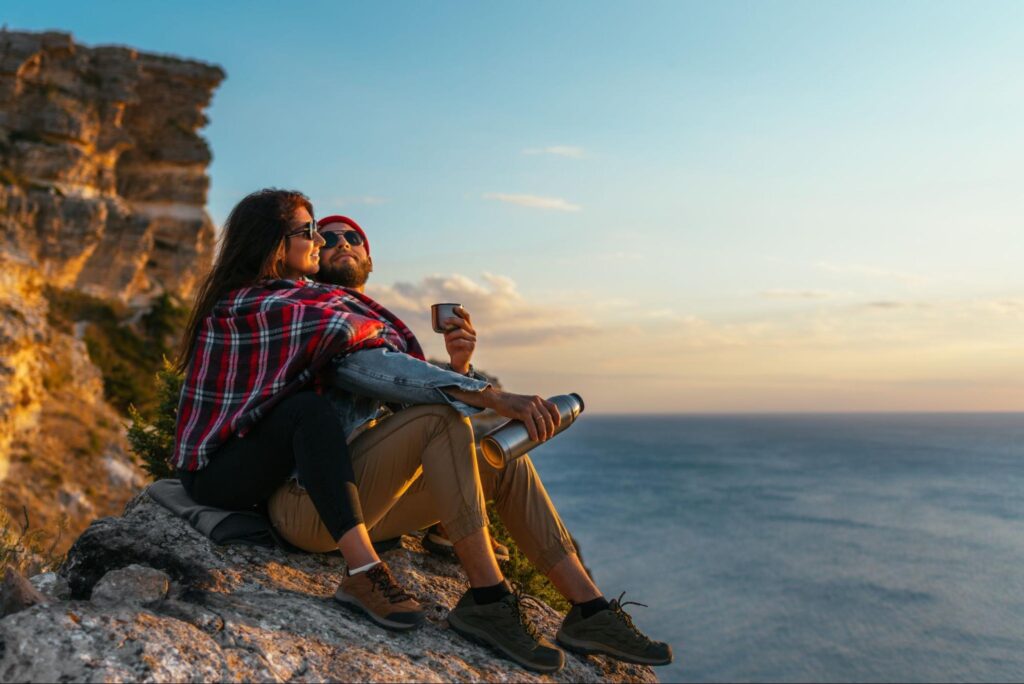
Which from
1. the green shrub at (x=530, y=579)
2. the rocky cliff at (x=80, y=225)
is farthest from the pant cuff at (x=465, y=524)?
the rocky cliff at (x=80, y=225)

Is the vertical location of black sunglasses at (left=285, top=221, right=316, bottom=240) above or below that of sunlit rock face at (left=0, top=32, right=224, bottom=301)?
below

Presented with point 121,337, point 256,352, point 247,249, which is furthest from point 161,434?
point 121,337

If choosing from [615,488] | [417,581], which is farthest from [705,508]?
[417,581]

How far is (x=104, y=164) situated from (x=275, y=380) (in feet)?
125

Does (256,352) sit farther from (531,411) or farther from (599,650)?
(599,650)

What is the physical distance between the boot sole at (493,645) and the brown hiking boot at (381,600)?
0.21m

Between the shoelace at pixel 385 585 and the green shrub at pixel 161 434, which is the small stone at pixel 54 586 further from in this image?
the green shrub at pixel 161 434

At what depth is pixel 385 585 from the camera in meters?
3.56

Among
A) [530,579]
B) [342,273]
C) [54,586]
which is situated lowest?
[530,579]

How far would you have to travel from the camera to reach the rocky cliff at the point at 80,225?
73.2 ft

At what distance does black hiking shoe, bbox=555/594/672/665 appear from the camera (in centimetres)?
382

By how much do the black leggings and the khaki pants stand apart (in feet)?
0.62

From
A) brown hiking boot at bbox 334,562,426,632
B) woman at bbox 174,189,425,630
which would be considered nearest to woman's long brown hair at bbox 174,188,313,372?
woman at bbox 174,189,425,630

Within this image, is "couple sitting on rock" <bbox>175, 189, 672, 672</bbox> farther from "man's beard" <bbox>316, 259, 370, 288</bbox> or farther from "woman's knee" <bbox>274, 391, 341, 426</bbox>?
Result: "man's beard" <bbox>316, 259, 370, 288</bbox>
